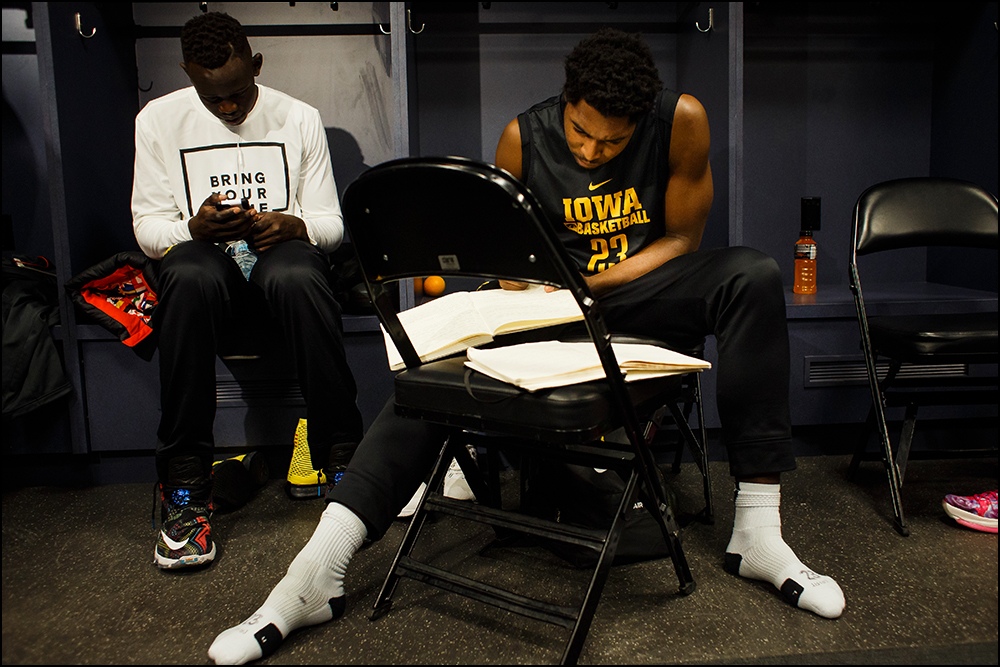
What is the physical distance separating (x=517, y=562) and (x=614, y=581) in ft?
0.61

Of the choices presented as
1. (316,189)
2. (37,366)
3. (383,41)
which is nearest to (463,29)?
(383,41)

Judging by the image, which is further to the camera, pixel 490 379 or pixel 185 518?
pixel 185 518

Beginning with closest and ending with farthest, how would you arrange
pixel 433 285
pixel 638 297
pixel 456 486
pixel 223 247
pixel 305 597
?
pixel 305 597 → pixel 638 297 → pixel 456 486 → pixel 223 247 → pixel 433 285

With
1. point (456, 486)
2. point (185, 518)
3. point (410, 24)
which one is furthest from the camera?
point (410, 24)

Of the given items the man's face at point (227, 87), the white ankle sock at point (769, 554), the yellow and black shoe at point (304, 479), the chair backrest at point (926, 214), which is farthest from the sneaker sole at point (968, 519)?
the man's face at point (227, 87)

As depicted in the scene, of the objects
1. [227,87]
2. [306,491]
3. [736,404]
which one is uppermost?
[227,87]

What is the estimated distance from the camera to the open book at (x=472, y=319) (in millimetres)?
1031

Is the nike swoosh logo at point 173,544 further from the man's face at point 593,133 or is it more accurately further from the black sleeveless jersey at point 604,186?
the man's face at point 593,133

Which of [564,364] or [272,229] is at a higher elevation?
[272,229]

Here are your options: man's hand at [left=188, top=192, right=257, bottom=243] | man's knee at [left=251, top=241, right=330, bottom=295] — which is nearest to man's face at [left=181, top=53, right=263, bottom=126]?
man's hand at [left=188, top=192, right=257, bottom=243]

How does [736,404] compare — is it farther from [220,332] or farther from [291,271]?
[220,332]

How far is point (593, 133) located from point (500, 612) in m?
0.83

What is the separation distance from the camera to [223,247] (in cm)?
167

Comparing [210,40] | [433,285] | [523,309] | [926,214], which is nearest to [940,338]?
[926,214]
